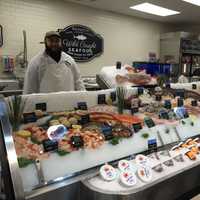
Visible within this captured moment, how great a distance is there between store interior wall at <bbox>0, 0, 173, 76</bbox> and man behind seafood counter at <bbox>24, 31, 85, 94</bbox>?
2.55 metres

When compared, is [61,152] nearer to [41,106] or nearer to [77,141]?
[77,141]

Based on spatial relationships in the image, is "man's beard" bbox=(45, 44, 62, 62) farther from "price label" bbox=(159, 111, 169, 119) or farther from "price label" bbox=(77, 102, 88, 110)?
"price label" bbox=(159, 111, 169, 119)

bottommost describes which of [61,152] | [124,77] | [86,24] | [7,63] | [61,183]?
[61,183]

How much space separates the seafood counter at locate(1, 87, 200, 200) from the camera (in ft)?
4.20

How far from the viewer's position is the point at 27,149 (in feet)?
4.21

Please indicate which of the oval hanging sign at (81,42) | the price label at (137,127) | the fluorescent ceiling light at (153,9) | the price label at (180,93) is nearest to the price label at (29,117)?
the price label at (137,127)

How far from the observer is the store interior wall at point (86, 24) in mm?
5047

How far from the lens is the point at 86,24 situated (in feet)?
20.3

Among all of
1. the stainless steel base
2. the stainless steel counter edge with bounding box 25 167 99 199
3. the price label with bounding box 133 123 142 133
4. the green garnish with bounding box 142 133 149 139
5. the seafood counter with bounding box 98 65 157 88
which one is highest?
the seafood counter with bounding box 98 65 157 88

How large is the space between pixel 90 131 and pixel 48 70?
1431 mm

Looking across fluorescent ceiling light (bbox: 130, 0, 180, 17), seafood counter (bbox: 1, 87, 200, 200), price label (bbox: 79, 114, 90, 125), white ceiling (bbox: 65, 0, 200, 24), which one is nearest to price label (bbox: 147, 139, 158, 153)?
seafood counter (bbox: 1, 87, 200, 200)

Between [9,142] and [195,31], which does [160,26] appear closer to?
[195,31]

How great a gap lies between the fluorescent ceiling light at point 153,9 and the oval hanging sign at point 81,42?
1187 mm

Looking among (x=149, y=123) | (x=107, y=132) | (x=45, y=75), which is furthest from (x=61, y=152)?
Answer: (x=45, y=75)
